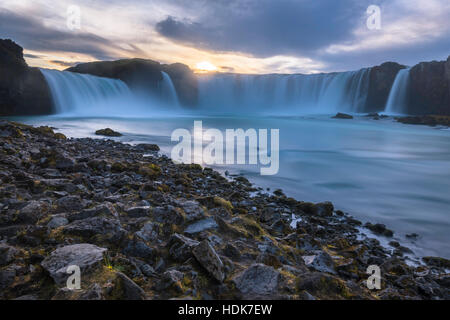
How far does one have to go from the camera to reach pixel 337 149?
62.1ft

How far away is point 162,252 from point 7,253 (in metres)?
1.53

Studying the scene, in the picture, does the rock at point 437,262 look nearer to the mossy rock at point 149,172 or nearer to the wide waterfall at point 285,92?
the mossy rock at point 149,172

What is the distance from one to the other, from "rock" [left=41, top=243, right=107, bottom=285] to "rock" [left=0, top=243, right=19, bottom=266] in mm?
362

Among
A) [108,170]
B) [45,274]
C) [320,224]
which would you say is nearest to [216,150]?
[108,170]

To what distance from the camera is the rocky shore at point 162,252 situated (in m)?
2.47

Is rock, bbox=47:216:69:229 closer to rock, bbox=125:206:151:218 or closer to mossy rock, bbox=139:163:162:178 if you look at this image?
rock, bbox=125:206:151:218

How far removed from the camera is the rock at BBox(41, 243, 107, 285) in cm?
239

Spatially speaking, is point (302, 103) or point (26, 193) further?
point (302, 103)

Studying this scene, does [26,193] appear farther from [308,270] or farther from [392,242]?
[392,242]

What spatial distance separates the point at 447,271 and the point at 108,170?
7924 mm

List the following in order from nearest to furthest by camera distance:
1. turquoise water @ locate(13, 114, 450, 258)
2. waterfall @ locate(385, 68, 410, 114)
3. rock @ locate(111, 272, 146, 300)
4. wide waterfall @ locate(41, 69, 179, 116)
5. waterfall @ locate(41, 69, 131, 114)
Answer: rock @ locate(111, 272, 146, 300)
turquoise water @ locate(13, 114, 450, 258)
waterfall @ locate(41, 69, 131, 114)
wide waterfall @ locate(41, 69, 179, 116)
waterfall @ locate(385, 68, 410, 114)

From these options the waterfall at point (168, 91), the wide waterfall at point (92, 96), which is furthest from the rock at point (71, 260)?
the waterfall at point (168, 91)

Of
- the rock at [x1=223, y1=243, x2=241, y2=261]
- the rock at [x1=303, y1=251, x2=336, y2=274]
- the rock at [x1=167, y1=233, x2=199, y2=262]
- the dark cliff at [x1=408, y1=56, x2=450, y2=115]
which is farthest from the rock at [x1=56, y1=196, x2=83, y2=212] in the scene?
the dark cliff at [x1=408, y1=56, x2=450, y2=115]

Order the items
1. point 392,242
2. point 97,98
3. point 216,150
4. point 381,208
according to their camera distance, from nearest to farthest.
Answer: point 392,242, point 381,208, point 216,150, point 97,98
